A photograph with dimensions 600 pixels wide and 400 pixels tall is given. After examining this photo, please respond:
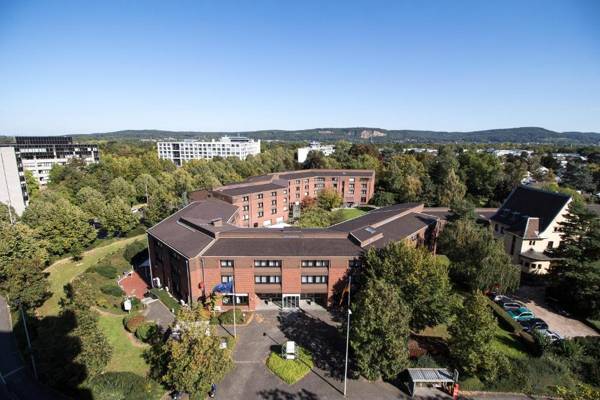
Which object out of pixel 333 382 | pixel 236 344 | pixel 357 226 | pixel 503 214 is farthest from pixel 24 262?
pixel 503 214

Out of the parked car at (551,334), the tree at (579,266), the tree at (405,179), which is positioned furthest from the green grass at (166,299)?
the tree at (405,179)

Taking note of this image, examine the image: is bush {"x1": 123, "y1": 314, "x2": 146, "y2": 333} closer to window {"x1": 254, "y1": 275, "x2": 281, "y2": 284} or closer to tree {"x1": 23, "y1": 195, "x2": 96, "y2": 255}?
window {"x1": 254, "y1": 275, "x2": 281, "y2": 284}

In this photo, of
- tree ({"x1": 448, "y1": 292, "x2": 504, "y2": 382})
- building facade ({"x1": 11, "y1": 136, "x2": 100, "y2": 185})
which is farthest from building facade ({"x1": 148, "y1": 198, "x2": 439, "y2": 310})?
building facade ({"x1": 11, "y1": 136, "x2": 100, "y2": 185})

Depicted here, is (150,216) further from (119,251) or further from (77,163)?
(77,163)

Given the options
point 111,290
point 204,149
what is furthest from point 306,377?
point 204,149

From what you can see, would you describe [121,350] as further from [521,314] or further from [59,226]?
[521,314]

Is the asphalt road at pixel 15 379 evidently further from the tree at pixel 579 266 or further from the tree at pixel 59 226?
the tree at pixel 579 266
